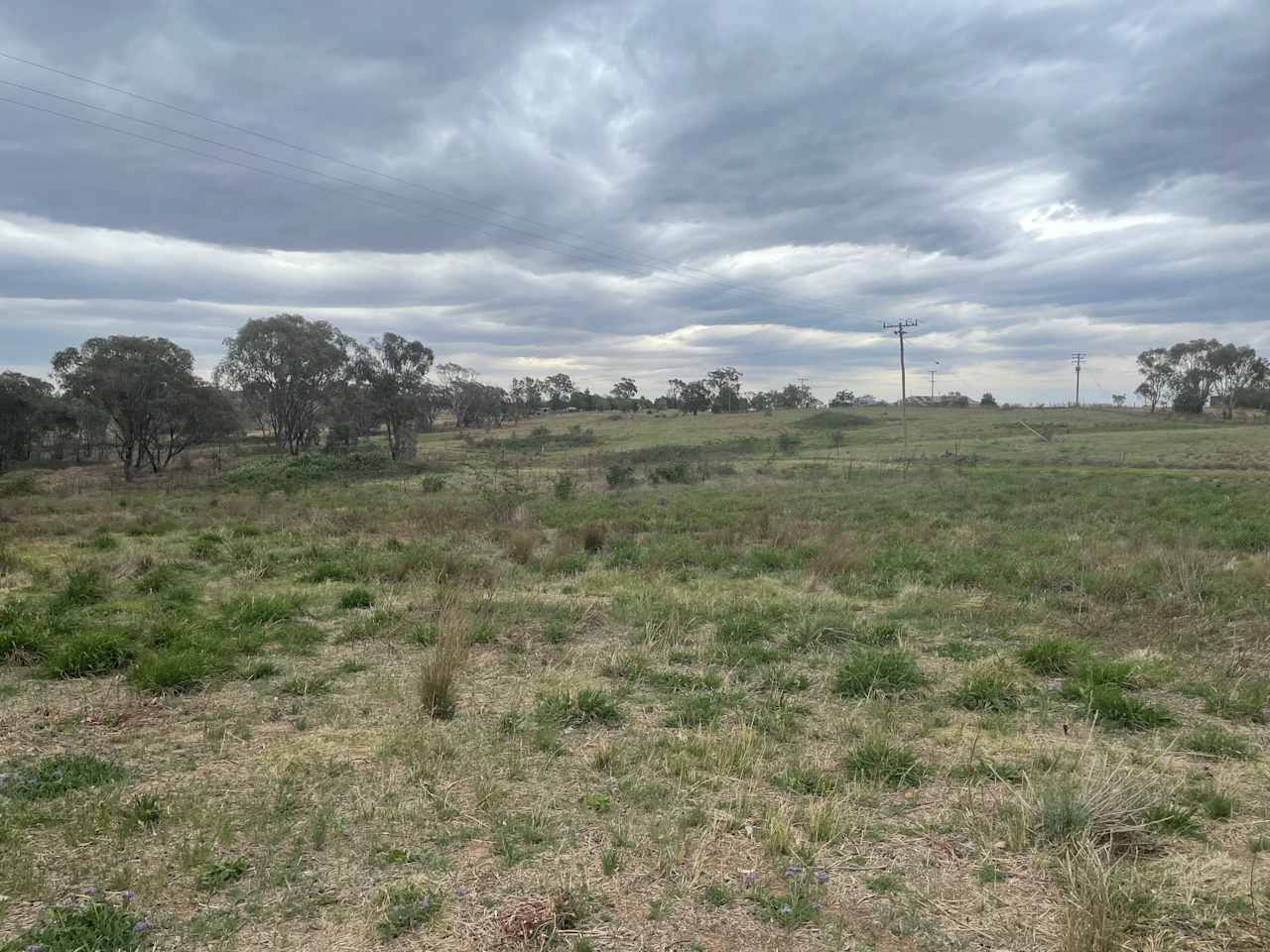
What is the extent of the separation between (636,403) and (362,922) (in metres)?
135

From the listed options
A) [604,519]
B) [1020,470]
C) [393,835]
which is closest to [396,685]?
[393,835]

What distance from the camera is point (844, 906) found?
3.76 meters

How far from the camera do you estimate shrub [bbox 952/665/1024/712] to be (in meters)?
6.55

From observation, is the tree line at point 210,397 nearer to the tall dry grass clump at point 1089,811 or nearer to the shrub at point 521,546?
the shrub at point 521,546

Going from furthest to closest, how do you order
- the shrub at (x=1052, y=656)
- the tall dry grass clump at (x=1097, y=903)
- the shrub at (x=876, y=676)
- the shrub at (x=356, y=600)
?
1. the shrub at (x=356, y=600)
2. the shrub at (x=1052, y=656)
3. the shrub at (x=876, y=676)
4. the tall dry grass clump at (x=1097, y=903)

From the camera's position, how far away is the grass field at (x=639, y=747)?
A: 12.1 feet

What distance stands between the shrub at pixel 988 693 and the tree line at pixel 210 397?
142 ft

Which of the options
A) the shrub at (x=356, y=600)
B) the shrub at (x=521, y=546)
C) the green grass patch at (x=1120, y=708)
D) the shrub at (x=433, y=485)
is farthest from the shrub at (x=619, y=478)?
the green grass patch at (x=1120, y=708)

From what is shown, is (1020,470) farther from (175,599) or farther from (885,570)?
(175,599)

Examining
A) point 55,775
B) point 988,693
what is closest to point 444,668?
point 55,775

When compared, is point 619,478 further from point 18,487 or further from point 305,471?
point 18,487

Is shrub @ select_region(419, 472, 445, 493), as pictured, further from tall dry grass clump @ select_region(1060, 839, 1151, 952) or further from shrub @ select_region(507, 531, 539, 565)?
tall dry grass clump @ select_region(1060, 839, 1151, 952)

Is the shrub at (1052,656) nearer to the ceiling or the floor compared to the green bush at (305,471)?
nearer to the floor

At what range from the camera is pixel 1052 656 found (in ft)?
24.7
